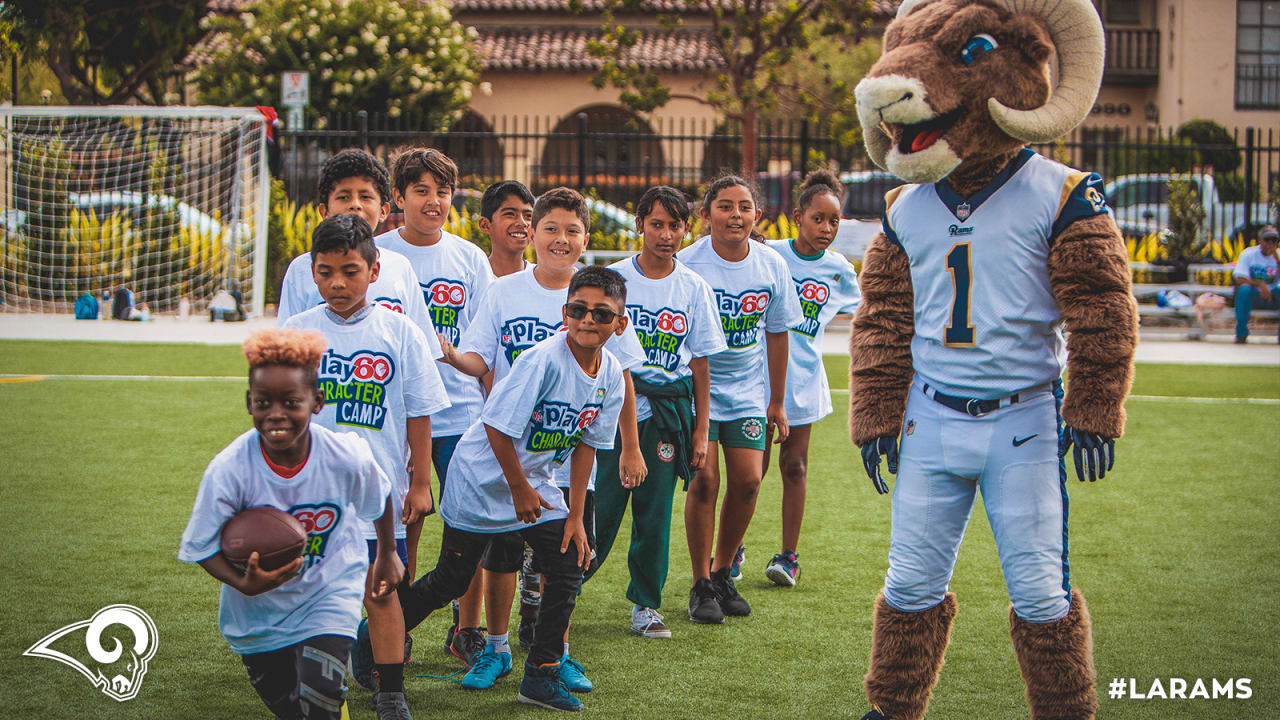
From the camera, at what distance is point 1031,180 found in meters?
4.01

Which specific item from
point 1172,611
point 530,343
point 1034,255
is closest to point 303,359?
point 530,343

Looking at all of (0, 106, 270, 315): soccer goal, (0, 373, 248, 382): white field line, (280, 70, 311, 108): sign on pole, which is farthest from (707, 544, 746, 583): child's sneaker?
(280, 70, 311, 108): sign on pole

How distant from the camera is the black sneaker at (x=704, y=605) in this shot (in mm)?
5535

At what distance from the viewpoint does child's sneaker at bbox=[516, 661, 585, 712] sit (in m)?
4.45

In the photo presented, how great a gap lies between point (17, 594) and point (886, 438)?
381cm

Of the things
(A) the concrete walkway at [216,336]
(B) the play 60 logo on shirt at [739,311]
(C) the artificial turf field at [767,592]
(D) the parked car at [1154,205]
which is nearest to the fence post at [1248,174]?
(D) the parked car at [1154,205]

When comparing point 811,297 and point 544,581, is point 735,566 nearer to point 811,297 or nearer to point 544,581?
point 811,297

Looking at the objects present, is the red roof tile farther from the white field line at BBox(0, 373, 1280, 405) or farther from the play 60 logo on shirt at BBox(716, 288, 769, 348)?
the play 60 logo on shirt at BBox(716, 288, 769, 348)

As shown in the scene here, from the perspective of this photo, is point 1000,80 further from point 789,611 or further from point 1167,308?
point 1167,308

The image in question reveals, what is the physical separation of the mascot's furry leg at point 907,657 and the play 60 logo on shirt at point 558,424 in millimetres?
1231

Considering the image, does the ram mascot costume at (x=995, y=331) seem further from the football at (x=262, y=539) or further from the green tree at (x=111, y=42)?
the green tree at (x=111, y=42)

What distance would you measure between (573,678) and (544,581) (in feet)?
1.23

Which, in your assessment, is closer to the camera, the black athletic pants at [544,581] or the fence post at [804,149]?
the black athletic pants at [544,581]

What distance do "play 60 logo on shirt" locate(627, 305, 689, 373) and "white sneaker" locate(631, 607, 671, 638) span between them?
104 cm
